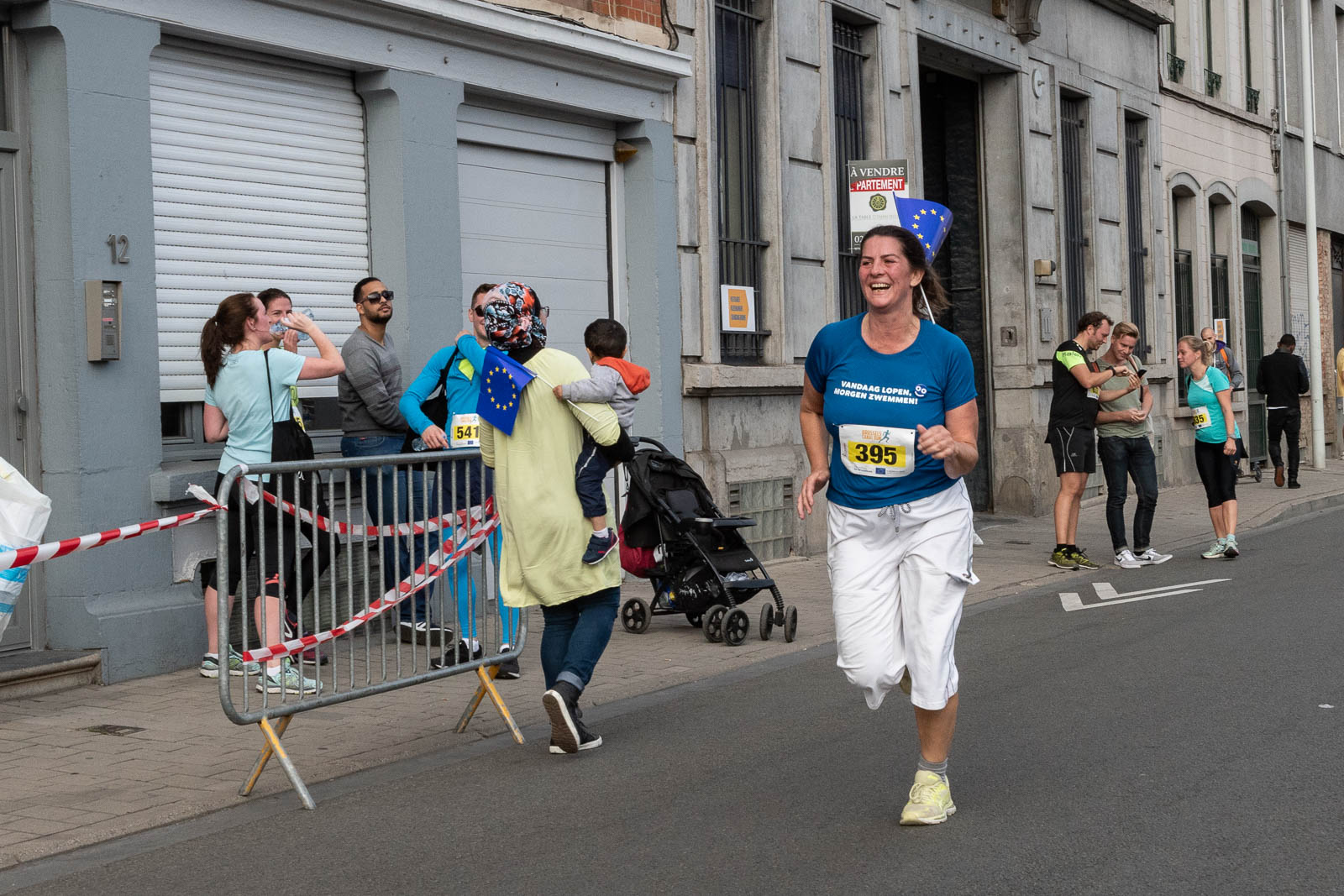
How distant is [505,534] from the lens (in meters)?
6.61

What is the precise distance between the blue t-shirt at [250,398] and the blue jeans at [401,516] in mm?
1822

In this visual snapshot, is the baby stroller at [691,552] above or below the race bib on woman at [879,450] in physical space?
below

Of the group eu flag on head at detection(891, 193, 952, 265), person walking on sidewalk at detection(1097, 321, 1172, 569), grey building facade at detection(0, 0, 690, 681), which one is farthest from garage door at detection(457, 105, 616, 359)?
person walking on sidewalk at detection(1097, 321, 1172, 569)

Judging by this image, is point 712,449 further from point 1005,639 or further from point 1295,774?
point 1295,774

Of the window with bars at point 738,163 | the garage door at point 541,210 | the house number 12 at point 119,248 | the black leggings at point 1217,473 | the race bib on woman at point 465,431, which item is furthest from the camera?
the window with bars at point 738,163

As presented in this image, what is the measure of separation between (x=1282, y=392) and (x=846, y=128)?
9605mm

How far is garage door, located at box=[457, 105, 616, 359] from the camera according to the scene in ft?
36.7

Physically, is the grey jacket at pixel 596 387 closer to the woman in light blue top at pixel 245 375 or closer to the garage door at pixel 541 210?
the woman in light blue top at pixel 245 375

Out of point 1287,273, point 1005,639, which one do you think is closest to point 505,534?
point 1005,639

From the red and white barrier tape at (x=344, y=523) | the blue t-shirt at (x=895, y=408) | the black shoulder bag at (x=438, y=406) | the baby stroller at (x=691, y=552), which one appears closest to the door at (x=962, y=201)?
the baby stroller at (x=691, y=552)

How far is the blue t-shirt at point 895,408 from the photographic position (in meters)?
5.23

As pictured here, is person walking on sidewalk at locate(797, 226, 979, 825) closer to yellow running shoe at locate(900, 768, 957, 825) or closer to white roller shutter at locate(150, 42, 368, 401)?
yellow running shoe at locate(900, 768, 957, 825)

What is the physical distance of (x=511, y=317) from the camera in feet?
21.2

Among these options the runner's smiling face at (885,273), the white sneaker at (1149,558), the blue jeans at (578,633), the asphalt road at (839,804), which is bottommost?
the asphalt road at (839,804)
